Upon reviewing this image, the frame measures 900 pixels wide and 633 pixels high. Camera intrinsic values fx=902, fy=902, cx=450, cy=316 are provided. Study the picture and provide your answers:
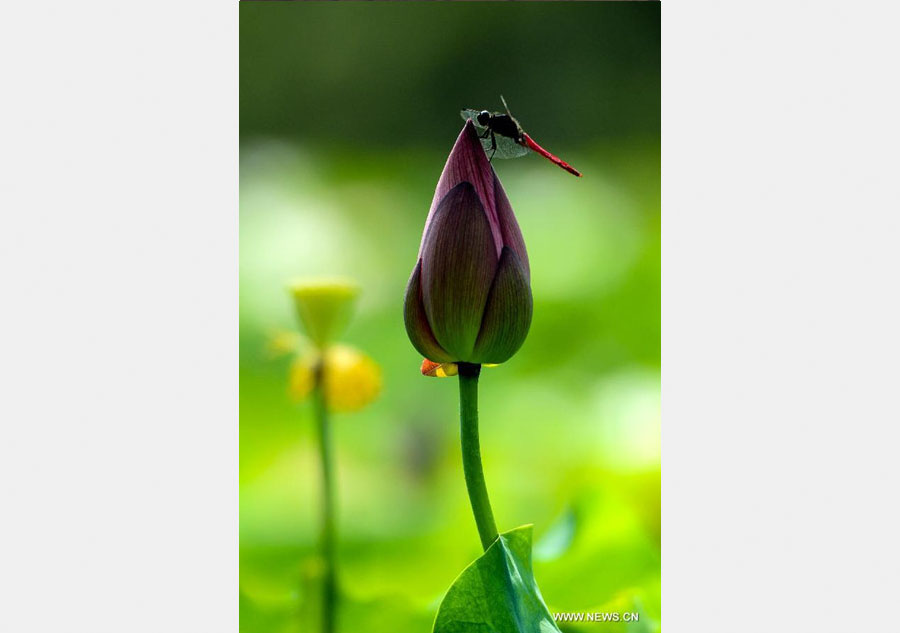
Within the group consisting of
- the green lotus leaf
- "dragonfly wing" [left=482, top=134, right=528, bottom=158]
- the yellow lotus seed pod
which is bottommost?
the green lotus leaf

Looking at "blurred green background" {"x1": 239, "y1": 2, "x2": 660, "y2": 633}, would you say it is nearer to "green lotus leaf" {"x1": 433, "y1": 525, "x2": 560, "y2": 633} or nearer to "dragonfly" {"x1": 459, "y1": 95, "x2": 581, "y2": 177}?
"dragonfly" {"x1": 459, "y1": 95, "x2": 581, "y2": 177}

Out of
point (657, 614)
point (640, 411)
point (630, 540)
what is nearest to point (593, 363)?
point (640, 411)

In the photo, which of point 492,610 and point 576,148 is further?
point 576,148

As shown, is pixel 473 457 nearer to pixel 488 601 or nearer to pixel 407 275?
pixel 488 601

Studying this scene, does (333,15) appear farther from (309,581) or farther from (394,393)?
(309,581)

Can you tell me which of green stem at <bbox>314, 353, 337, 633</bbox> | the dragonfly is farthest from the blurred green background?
the dragonfly
